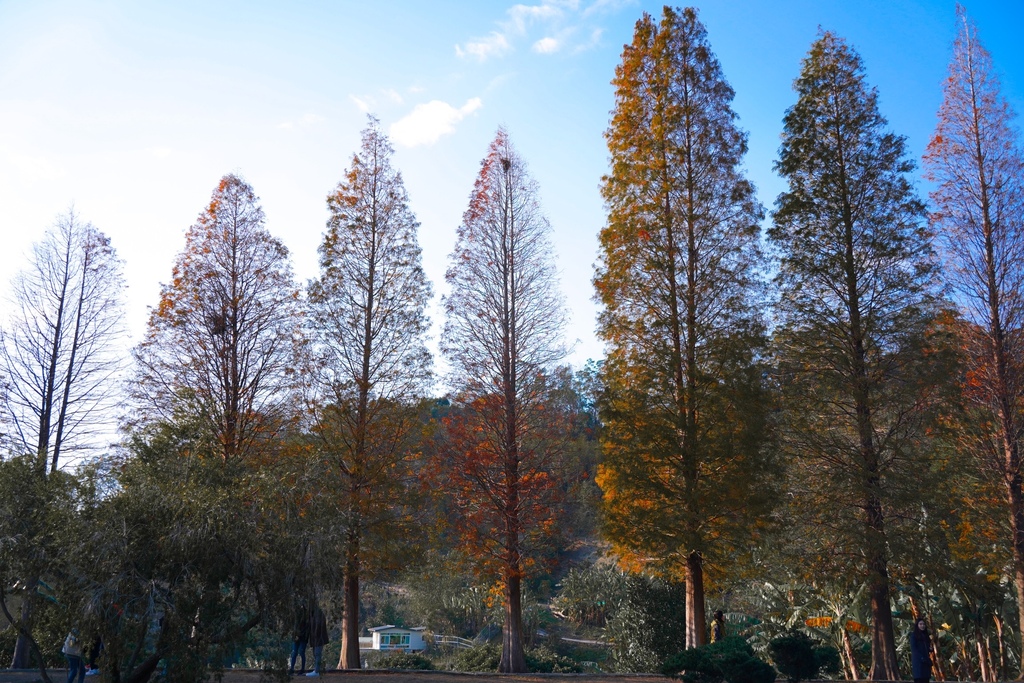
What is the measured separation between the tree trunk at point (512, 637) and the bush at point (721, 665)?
6.18 m

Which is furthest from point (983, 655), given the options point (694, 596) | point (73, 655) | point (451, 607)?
point (73, 655)

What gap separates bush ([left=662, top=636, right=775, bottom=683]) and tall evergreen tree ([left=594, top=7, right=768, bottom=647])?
141 inches

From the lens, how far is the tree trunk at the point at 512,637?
17.3 m

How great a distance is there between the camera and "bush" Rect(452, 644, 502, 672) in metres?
21.5

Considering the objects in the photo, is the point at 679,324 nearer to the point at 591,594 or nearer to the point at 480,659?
the point at 480,659

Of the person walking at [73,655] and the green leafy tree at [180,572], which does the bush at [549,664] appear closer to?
the person walking at [73,655]

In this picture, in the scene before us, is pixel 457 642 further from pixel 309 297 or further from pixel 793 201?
pixel 793 201

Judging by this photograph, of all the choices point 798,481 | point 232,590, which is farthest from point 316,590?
point 798,481

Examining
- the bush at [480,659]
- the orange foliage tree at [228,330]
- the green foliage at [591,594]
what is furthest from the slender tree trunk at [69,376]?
the green foliage at [591,594]

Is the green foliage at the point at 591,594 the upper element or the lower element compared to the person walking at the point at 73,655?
lower

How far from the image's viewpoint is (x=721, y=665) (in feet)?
36.9

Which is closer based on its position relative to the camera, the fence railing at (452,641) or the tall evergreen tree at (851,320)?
the tall evergreen tree at (851,320)

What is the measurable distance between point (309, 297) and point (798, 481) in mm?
12509

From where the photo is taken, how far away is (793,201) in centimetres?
1841
